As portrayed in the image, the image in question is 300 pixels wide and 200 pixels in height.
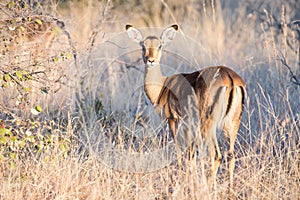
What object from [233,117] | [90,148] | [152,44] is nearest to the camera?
[233,117]

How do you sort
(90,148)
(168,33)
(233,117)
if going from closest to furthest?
(233,117)
(90,148)
(168,33)

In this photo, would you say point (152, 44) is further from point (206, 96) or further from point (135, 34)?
point (206, 96)

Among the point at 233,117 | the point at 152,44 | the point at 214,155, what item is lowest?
the point at 214,155

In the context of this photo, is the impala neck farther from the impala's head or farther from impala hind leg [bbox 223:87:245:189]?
impala hind leg [bbox 223:87:245:189]

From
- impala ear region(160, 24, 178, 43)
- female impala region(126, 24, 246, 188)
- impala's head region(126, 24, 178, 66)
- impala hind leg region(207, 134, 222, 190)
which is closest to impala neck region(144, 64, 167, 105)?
female impala region(126, 24, 246, 188)

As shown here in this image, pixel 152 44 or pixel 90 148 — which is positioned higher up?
pixel 152 44

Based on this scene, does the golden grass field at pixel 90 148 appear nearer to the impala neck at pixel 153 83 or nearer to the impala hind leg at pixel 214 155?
the impala hind leg at pixel 214 155

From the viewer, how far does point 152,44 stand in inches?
184

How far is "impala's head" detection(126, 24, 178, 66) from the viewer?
4.51 metres

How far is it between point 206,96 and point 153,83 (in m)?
0.81

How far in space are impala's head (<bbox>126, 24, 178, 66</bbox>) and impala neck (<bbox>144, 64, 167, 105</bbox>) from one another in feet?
0.44

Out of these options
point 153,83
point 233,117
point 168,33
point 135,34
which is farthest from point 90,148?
point 168,33

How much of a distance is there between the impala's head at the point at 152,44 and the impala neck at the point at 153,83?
133 mm

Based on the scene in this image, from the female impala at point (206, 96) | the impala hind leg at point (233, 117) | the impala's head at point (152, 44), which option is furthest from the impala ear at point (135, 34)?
the impala hind leg at point (233, 117)
